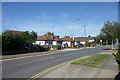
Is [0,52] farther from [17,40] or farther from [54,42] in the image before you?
[54,42]

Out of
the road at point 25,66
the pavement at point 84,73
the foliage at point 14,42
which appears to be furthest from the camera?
the foliage at point 14,42

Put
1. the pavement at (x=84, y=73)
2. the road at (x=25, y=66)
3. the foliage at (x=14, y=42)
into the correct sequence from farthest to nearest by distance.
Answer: the foliage at (x=14, y=42) < the road at (x=25, y=66) < the pavement at (x=84, y=73)

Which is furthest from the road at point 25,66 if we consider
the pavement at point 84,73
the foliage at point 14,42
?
the foliage at point 14,42

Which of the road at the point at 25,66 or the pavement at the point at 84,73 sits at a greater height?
the pavement at the point at 84,73

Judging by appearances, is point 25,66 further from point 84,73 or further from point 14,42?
point 14,42

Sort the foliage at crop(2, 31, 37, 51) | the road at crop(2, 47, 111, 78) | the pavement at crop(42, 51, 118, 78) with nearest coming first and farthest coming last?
the pavement at crop(42, 51, 118, 78) → the road at crop(2, 47, 111, 78) → the foliage at crop(2, 31, 37, 51)

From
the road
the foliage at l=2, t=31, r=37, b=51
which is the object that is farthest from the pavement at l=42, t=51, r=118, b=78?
the foliage at l=2, t=31, r=37, b=51

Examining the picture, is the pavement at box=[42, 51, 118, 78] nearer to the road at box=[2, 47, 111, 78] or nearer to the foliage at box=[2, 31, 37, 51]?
the road at box=[2, 47, 111, 78]

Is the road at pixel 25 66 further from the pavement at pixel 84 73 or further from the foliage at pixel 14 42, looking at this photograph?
the foliage at pixel 14 42

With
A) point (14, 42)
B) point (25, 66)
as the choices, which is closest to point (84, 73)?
point (25, 66)

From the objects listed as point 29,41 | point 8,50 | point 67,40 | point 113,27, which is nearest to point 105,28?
point 113,27

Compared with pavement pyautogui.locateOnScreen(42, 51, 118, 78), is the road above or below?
below

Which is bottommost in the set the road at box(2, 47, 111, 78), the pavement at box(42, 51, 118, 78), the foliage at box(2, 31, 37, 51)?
the road at box(2, 47, 111, 78)

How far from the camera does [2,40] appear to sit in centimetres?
1941
